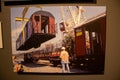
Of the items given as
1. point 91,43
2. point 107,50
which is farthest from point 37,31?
point 107,50

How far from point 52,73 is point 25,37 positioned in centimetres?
64

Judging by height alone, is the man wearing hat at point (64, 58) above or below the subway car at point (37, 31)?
below

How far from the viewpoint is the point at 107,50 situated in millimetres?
2295

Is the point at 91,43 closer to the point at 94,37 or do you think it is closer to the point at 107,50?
the point at 94,37

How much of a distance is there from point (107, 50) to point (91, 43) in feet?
0.83

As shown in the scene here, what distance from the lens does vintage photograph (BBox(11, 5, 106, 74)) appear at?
2.26 metres

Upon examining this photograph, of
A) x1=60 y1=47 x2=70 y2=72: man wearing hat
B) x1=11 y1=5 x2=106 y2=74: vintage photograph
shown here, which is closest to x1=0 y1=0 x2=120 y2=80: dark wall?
x1=11 y1=5 x2=106 y2=74: vintage photograph

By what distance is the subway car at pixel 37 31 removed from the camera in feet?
7.44

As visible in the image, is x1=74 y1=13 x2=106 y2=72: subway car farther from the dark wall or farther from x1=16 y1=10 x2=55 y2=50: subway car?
x1=16 y1=10 x2=55 y2=50: subway car

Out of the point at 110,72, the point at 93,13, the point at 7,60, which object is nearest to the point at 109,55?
the point at 110,72

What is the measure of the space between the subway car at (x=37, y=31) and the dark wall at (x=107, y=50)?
0.21m

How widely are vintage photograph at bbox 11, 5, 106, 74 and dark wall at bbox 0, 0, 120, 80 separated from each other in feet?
0.24

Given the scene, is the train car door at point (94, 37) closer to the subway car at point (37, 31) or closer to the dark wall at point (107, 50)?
the dark wall at point (107, 50)

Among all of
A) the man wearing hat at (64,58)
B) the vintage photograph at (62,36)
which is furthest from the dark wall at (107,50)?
the man wearing hat at (64,58)
